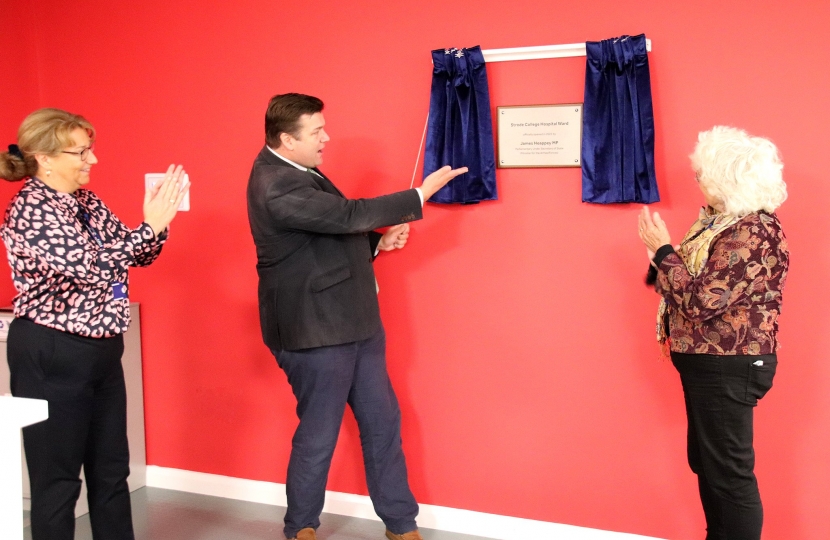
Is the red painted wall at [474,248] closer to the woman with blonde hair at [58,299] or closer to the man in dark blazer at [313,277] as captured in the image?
the man in dark blazer at [313,277]

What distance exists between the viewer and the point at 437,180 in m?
2.45

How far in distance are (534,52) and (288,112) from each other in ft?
2.85

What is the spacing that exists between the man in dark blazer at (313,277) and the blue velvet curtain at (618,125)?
0.46 metres

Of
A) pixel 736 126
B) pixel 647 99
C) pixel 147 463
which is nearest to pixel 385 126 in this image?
pixel 647 99

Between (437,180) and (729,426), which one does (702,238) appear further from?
(437,180)

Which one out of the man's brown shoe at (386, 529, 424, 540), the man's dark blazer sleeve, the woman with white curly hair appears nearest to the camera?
the woman with white curly hair

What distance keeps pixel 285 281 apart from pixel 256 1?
1225mm

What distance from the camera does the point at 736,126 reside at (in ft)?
7.81

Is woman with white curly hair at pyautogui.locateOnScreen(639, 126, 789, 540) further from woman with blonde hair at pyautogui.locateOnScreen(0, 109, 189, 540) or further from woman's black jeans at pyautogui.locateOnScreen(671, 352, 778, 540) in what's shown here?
woman with blonde hair at pyautogui.locateOnScreen(0, 109, 189, 540)

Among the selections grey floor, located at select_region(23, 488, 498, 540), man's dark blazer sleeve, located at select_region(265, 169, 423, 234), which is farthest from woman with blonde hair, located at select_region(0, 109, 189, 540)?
grey floor, located at select_region(23, 488, 498, 540)

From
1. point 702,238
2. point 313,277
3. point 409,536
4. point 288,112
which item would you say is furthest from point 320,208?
point 409,536

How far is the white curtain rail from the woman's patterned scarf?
2.33 ft

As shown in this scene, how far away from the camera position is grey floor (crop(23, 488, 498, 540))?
283cm

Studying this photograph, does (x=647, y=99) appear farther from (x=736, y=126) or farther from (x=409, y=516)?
(x=409, y=516)
